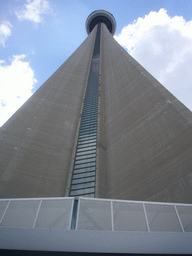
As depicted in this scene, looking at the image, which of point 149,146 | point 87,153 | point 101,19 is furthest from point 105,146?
point 101,19

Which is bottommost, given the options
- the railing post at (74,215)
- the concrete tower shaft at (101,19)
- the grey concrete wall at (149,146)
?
the railing post at (74,215)

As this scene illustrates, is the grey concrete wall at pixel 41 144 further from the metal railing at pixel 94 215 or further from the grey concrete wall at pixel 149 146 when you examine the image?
the metal railing at pixel 94 215

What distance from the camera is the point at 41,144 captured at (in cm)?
1338

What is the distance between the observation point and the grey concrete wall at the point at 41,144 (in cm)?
1070

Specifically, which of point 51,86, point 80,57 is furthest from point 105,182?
point 80,57

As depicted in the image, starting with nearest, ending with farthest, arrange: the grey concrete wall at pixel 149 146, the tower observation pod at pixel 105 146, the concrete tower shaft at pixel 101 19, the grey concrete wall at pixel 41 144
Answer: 1. the grey concrete wall at pixel 149 146
2. the tower observation pod at pixel 105 146
3. the grey concrete wall at pixel 41 144
4. the concrete tower shaft at pixel 101 19

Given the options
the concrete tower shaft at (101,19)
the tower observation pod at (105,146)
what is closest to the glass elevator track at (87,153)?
the tower observation pod at (105,146)

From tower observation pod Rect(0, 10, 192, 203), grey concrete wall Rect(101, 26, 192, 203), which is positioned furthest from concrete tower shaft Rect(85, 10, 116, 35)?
grey concrete wall Rect(101, 26, 192, 203)

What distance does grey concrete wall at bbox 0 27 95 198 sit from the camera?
10.7m

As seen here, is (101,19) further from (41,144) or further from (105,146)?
(41,144)

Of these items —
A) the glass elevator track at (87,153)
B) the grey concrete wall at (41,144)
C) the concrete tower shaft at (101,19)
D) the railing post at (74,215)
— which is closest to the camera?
the railing post at (74,215)

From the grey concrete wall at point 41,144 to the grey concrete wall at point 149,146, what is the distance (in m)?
2.79

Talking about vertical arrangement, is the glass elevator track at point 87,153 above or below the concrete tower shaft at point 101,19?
below

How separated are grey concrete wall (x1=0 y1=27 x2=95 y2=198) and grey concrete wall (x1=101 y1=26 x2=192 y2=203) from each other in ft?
9.14
